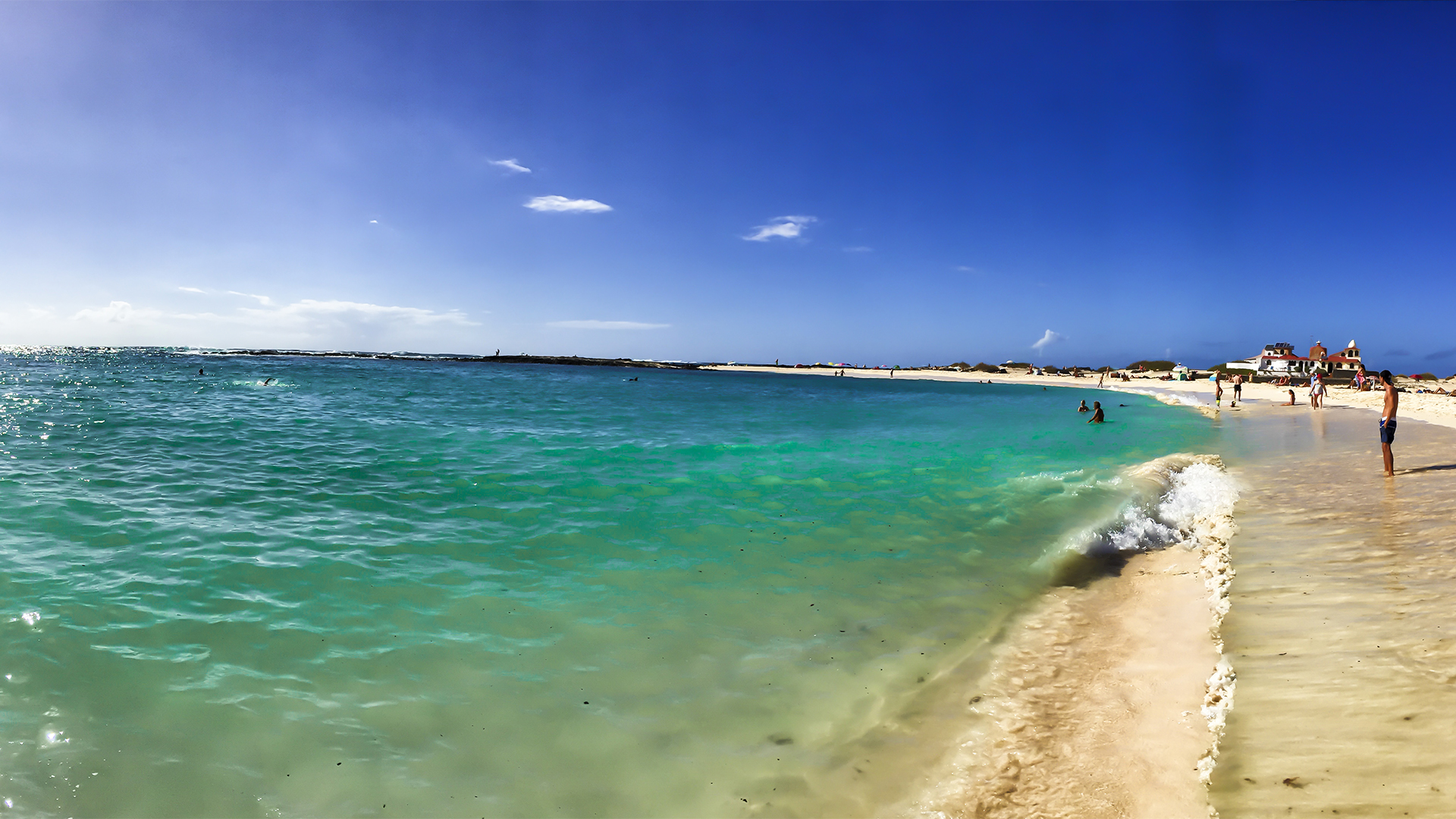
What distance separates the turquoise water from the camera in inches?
157

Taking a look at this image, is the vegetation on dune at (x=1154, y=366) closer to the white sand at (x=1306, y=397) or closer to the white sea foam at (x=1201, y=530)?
the white sand at (x=1306, y=397)

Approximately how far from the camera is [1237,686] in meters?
4.40

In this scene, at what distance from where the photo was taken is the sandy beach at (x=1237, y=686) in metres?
3.38

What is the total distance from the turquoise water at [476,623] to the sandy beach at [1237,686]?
Result: 683 mm

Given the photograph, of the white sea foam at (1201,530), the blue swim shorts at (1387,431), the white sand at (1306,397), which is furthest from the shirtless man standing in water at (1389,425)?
the white sand at (1306,397)

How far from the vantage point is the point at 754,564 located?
320 inches

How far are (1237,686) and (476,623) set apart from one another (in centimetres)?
674

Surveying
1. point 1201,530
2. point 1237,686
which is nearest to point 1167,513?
point 1201,530

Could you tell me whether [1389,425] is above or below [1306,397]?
below

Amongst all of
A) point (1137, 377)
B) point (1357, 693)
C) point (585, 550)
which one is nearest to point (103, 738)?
point (585, 550)

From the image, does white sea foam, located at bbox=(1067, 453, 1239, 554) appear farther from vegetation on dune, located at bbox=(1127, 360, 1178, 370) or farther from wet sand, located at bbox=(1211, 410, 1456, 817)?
vegetation on dune, located at bbox=(1127, 360, 1178, 370)

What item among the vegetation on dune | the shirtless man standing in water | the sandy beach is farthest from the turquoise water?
the vegetation on dune

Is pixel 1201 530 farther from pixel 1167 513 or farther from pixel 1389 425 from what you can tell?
pixel 1389 425

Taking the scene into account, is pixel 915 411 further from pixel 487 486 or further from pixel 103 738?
pixel 103 738
